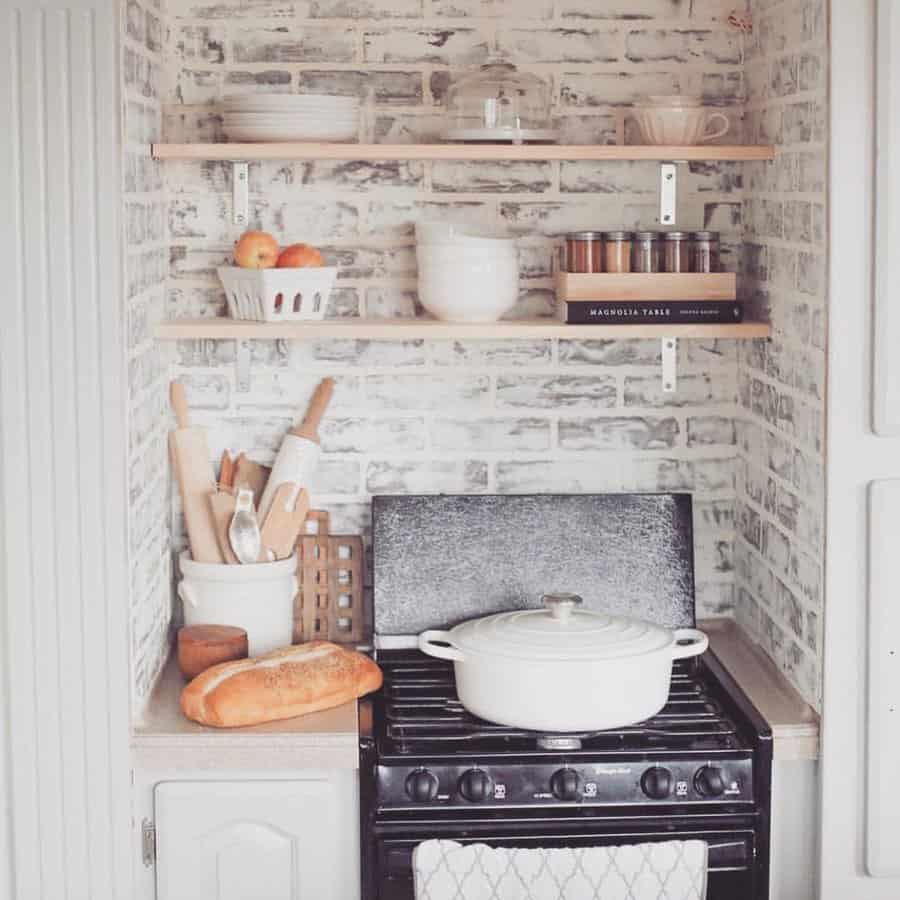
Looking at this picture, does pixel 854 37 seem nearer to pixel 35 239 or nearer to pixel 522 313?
pixel 522 313

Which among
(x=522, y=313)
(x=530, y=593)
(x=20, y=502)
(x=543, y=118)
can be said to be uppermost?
(x=543, y=118)

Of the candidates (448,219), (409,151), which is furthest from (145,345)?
(448,219)

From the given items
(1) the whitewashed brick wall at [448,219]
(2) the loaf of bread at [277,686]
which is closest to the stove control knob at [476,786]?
(2) the loaf of bread at [277,686]

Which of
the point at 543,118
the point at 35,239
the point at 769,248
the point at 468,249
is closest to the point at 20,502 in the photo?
the point at 35,239

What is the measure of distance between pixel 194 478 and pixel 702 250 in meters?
1.10

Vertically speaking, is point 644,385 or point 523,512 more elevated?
point 644,385

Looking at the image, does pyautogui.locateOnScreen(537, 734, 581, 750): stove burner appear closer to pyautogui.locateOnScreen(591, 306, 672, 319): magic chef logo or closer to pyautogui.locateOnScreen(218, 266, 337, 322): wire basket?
pyautogui.locateOnScreen(591, 306, 672, 319): magic chef logo

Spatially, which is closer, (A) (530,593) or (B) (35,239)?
(B) (35,239)

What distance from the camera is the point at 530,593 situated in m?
3.25

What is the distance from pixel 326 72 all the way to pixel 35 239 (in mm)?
856

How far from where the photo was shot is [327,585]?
11.0 ft

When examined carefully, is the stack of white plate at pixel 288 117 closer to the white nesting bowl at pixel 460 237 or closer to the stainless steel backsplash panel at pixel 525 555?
the white nesting bowl at pixel 460 237

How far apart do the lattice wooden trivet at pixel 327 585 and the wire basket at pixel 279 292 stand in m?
0.46

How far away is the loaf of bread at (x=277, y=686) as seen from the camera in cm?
280
